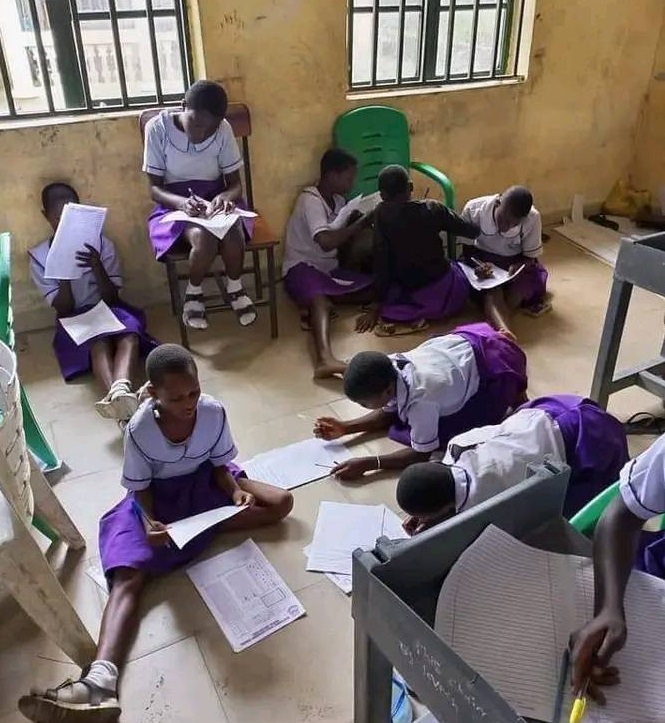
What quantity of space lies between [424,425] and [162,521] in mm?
801

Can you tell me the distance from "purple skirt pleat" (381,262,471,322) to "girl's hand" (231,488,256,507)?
53.8 inches

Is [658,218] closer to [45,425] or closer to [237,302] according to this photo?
[237,302]

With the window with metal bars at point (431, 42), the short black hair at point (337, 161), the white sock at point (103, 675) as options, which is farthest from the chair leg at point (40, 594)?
the window with metal bars at point (431, 42)

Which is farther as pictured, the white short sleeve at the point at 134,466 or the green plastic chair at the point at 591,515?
the white short sleeve at the point at 134,466

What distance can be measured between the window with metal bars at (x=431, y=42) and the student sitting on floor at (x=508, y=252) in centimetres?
86

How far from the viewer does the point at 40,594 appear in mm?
1469

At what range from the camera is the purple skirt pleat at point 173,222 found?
9.08ft

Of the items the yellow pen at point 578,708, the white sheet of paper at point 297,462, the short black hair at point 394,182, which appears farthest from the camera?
the short black hair at point 394,182

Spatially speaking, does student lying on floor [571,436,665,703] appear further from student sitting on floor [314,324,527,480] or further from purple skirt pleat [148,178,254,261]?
purple skirt pleat [148,178,254,261]

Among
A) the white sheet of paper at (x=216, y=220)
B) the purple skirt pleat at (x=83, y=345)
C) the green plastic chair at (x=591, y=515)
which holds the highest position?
the white sheet of paper at (x=216, y=220)

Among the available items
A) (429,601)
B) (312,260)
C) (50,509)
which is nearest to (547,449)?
(429,601)

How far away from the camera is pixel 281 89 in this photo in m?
3.11

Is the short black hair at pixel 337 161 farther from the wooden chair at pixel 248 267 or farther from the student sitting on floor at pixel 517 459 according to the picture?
the student sitting on floor at pixel 517 459

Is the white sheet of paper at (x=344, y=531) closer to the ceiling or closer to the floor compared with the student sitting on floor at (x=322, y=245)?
closer to the floor
